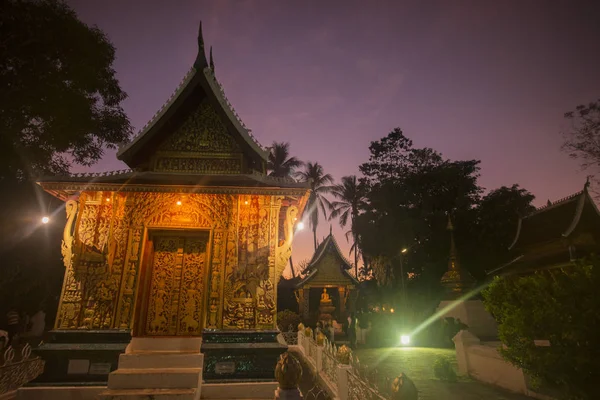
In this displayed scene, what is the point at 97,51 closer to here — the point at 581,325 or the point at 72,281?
the point at 72,281

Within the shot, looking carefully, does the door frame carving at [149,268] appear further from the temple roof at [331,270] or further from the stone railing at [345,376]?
the temple roof at [331,270]

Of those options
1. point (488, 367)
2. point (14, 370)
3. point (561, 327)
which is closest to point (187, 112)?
point (14, 370)

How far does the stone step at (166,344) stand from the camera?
6484 mm

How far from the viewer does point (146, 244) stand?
718 centimetres

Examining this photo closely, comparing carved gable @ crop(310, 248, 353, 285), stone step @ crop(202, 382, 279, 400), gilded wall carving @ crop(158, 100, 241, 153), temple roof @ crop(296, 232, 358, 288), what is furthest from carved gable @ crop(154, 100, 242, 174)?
carved gable @ crop(310, 248, 353, 285)

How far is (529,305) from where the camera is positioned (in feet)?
20.8

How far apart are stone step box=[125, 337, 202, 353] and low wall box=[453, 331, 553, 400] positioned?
7.09m

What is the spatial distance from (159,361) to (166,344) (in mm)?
508

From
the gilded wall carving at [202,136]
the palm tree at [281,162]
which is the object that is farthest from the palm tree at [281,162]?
the gilded wall carving at [202,136]

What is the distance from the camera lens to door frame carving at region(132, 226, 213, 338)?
6.77 m

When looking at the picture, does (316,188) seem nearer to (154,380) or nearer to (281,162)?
(281,162)

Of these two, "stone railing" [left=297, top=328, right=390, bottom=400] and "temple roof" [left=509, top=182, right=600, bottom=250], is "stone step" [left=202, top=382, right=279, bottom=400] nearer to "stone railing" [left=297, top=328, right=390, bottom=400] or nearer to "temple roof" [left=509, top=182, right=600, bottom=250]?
"stone railing" [left=297, top=328, right=390, bottom=400]

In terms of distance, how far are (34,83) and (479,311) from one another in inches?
834

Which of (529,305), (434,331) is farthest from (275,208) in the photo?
(434,331)
